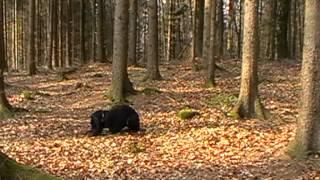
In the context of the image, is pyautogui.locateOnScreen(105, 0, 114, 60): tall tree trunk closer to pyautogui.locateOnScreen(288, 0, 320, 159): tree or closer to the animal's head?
the animal's head

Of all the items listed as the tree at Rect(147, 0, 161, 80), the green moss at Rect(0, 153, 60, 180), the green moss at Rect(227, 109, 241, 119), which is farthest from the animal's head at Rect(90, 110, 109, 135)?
the tree at Rect(147, 0, 161, 80)

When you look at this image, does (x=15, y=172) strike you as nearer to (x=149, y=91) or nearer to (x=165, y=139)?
(x=165, y=139)

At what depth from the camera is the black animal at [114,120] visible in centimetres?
1347

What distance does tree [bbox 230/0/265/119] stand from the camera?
1364 cm

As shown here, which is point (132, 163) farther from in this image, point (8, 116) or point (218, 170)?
point (8, 116)

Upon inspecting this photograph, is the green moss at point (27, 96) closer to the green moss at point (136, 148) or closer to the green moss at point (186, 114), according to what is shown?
the green moss at point (186, 114)

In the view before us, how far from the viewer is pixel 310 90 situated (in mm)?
10062

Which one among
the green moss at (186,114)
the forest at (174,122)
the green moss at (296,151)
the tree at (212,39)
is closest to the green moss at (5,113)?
the forest at (174,122)

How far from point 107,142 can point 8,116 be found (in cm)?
480

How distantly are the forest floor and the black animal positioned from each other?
260 mm

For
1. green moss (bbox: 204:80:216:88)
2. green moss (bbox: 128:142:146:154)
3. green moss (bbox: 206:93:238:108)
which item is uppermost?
green moss (bbox: 204:80:216:88)

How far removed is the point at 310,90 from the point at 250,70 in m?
3.96

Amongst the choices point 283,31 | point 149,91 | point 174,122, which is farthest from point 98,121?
point 283,31

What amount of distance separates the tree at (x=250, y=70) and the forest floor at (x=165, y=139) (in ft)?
1.33
